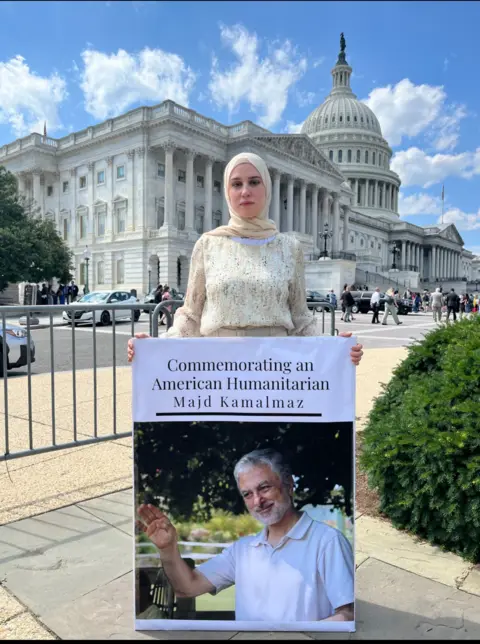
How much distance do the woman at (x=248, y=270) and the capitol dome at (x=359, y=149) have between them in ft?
346

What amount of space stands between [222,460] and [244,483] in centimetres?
14

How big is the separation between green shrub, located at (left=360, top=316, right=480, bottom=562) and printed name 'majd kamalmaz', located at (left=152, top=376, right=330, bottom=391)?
47.0 inches

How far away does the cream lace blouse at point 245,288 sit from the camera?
2455 millimetres

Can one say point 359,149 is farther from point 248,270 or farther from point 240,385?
point 240,385

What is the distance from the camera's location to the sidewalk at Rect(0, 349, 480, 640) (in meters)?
2.42

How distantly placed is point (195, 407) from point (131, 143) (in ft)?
183

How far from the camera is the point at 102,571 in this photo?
294 centimetres

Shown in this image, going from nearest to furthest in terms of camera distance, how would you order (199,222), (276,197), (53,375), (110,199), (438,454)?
(438,454)
(53,375)
(110,199)
(199,222)
(276,197)

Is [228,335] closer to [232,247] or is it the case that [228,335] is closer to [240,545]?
[232,247]

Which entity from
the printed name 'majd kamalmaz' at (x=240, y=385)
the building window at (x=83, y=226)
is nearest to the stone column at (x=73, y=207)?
the building window at (x=83, y=226)

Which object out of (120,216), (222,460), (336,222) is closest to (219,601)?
(222,460)

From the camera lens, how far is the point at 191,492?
2.33m

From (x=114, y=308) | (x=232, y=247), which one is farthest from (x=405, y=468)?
(x=114, y=308)

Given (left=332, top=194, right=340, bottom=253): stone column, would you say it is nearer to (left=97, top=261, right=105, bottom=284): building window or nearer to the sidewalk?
(left=97, top=261, right=105, bottom=284): building window
